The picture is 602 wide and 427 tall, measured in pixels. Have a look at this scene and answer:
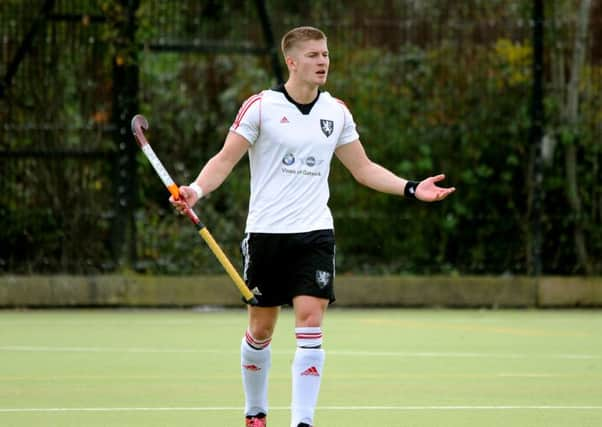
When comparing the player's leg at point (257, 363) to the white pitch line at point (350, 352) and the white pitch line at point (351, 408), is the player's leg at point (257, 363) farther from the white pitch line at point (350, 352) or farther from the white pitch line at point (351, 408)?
the white pitch line at point (350, 352)

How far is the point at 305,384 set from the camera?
24.9ft

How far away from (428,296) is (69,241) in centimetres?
389

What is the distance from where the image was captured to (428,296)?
17.1m

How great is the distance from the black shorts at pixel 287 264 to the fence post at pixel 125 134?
8683 millimetres

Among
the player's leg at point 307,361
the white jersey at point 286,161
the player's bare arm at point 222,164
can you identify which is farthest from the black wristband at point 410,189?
the player's bare arm at point 222,164

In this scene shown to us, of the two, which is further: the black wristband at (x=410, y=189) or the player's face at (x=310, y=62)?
the black wristband at (x=410, y=189)

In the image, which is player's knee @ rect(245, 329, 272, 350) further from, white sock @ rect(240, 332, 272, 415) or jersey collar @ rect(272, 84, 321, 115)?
jersey collar @ rect(272, 84, 321, 115)

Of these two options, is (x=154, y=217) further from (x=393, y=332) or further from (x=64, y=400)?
(x=64, y=400)

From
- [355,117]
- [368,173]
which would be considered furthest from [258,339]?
[355,117]

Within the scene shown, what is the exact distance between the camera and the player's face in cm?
793

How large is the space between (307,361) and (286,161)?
1.01 m

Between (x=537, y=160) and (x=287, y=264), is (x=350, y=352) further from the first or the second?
(x=537, y=160)

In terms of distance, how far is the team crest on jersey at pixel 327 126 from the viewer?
7.98m

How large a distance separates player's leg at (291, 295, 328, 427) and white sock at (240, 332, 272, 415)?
13.4 inches
